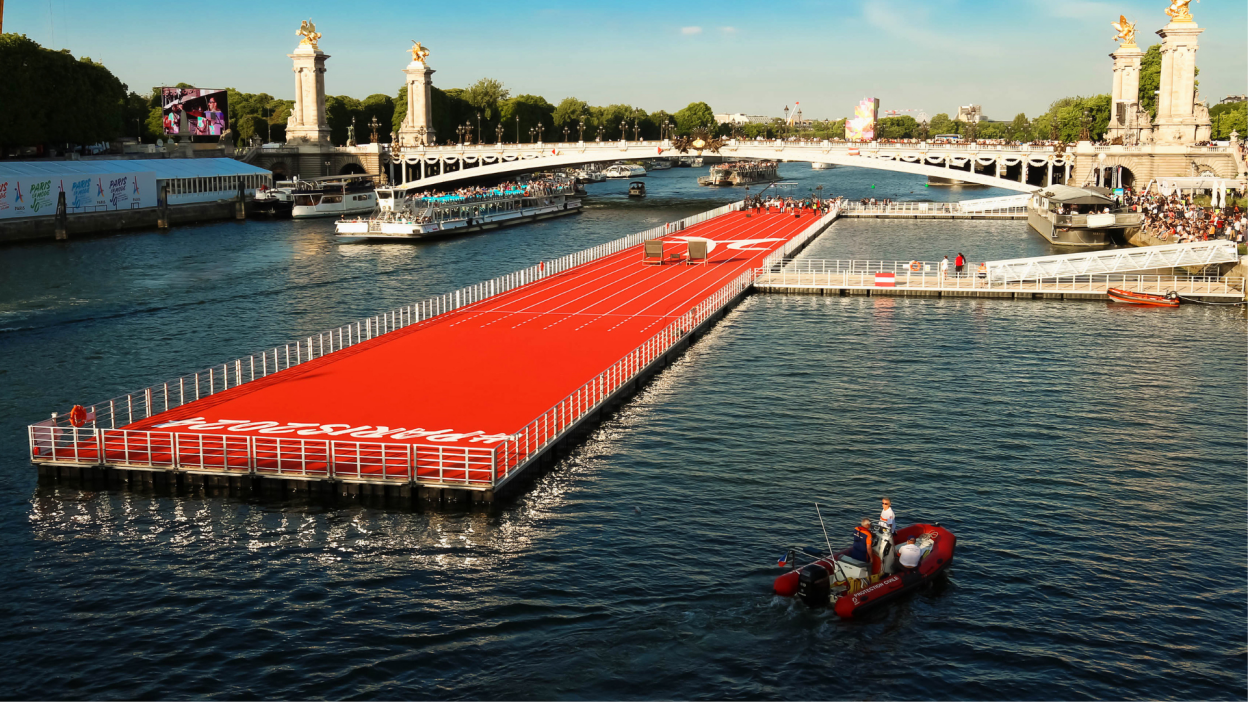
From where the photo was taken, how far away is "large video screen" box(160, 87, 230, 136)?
141m

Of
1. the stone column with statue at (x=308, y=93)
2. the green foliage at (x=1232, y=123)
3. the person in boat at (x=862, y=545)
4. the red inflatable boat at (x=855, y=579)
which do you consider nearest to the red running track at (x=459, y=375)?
the red inflatable boat at (x=855, y=579)

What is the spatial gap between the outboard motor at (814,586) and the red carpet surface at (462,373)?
1117 cm

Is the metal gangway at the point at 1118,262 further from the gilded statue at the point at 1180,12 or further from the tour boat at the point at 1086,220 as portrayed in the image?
the gilded statue at the point at 1180,12

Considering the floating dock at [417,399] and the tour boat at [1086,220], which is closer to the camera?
the floating dock at [417,399]

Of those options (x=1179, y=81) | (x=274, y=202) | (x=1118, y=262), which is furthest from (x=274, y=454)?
(x=1179, y=81)

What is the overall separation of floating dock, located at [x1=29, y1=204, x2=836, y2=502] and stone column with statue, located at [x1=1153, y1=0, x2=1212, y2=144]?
7471 centimetres

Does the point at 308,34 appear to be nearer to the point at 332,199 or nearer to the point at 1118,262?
the point at 332,199

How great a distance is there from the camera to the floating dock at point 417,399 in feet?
106

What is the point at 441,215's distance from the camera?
370ft

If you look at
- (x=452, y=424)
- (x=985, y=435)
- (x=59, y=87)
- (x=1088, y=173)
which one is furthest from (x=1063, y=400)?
(x=59, y=87)

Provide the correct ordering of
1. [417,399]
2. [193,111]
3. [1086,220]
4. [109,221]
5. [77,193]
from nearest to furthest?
[417,399] → [1086,220] → [77,193] → [109,221] → [193,111]

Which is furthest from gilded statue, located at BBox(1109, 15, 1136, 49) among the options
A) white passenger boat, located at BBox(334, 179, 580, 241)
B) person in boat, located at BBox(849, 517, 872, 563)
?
person in boat, located at BBox(849, 517, 872, 563)

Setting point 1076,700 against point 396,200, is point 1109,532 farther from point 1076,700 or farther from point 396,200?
point 396,200

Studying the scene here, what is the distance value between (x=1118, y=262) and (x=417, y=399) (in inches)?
1982
